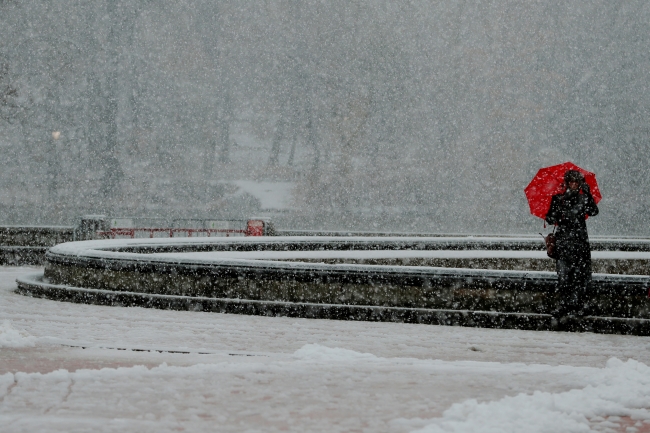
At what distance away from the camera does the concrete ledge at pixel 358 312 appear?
31.9ft

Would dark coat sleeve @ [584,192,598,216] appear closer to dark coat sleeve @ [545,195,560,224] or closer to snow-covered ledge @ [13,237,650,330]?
dark coat sleeve @ [545,195,560,224]

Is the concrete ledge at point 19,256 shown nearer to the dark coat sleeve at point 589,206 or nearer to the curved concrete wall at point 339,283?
the curved concrete wall at point 339,283

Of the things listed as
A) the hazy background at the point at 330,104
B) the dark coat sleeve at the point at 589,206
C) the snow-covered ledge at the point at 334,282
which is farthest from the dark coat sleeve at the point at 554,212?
the hazy background at the point at 330,104

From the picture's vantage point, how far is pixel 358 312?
10.5 metres

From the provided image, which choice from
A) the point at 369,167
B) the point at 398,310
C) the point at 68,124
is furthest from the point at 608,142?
the point at 398,310

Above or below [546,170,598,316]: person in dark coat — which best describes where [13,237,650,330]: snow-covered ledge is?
below

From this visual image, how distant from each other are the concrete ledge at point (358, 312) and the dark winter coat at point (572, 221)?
0.79 metres

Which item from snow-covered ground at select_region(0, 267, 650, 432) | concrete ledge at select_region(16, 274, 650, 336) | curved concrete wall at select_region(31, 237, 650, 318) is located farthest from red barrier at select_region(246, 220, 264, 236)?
snow-covered ground at select_region(0, 267, 650, 432)

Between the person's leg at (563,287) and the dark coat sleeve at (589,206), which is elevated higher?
the dark coat sleeve at (589,206)

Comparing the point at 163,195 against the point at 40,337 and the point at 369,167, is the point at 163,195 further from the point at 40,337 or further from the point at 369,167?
the point at 40,337

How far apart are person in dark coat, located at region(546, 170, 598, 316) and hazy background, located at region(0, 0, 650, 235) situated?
40471mm

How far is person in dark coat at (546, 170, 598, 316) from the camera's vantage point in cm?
969

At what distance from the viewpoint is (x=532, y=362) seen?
7.68 m

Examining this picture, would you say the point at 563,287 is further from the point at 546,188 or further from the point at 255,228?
the point at 255,228
